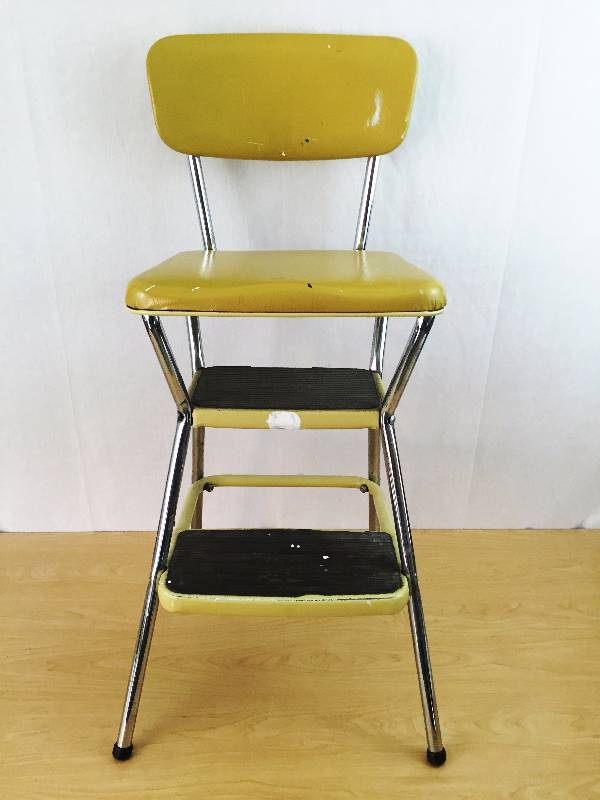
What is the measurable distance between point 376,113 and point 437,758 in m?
0.86

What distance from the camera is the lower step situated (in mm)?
690

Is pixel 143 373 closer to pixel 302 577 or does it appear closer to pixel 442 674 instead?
pixel 302 577

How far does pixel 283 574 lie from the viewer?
2.42 ft

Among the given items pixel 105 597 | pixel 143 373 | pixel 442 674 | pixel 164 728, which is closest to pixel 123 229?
pixel 143 373

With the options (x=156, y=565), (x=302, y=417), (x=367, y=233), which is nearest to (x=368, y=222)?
(x=367, y=233)

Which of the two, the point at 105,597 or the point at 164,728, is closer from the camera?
the point at 164,728

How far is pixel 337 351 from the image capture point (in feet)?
3.69

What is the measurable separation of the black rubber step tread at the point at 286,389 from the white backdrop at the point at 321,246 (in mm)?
205

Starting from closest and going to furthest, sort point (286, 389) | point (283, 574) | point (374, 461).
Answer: point (283, 574), point (286, 389), point (374, 461)

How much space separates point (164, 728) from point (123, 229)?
762 mm

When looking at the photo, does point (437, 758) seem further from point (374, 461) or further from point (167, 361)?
point (167, 361)

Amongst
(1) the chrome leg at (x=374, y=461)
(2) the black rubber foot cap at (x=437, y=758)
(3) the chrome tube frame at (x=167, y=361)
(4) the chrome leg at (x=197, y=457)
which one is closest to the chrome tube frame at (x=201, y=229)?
(4) the chrome leg at (x=197, y=457)

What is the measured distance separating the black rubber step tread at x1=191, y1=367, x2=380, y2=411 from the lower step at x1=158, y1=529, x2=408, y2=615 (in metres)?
0.17

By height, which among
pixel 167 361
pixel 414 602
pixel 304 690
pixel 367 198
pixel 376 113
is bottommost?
pixel 304 690
